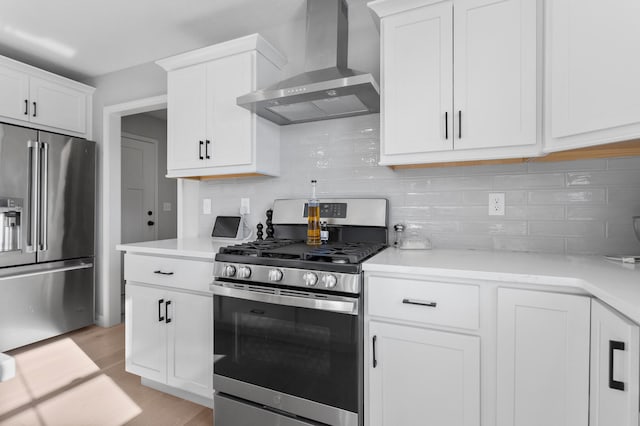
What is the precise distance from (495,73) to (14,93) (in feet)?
12.3

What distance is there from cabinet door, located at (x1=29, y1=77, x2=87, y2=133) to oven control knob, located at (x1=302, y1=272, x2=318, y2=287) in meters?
3.17

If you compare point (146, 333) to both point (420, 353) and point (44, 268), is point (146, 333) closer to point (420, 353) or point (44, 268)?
point (44, 268)

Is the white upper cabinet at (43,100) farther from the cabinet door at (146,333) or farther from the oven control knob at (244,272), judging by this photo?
the oven control knob at (244,272)

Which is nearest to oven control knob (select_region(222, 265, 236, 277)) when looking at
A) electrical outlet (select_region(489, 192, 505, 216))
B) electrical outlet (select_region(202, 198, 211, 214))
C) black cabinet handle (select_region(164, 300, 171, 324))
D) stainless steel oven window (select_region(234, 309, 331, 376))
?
stainless steel oven window (select_region(234, 309, 331, 376))

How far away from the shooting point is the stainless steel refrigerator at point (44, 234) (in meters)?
2.69

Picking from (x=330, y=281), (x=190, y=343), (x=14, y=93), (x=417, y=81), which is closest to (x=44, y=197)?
(x=14, y=93)

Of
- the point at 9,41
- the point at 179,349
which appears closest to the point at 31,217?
the point at 9,41

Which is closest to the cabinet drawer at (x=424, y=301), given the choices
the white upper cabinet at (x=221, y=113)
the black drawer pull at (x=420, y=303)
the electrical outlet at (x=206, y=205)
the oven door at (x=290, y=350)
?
the black drawer pull at (x=420, y=303)

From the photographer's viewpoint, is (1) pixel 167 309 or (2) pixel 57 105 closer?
(1) pixel 167 309

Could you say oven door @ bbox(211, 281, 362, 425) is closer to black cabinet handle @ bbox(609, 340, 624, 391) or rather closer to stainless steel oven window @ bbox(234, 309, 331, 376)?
stainless steel oven window @ bbox(234, 309, 331, 376)

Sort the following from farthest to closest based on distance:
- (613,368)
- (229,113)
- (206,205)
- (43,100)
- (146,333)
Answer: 1. (43,100)
2. (206,205)
3. (229,113)
4. (146,333)
5. (613,368)

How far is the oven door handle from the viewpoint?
1398 millimetres

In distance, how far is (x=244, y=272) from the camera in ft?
5.29

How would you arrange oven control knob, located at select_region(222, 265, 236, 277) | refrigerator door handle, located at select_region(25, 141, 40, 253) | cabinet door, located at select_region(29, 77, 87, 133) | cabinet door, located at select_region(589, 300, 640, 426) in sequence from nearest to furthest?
cabinet door, located at select_region(589, 300, 640, 426), oven control knob, located at select_region(222, 265, 236, 277), refrigerator door handle, located at select_region(25, 141, 40, 253), cabinet door, located at select_region(29, 77, 87, 133)
